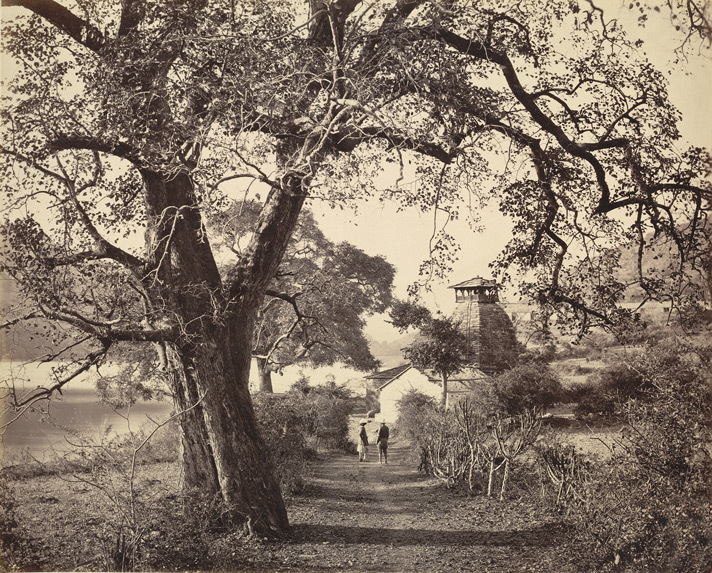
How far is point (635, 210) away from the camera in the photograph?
652cm

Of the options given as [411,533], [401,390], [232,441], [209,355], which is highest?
[209,355]

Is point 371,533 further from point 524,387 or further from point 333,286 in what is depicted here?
point 524,387

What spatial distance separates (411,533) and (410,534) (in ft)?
0.21

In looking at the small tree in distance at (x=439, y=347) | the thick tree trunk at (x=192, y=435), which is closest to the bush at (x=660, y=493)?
the thick tree trunk at (x=192, y=435)

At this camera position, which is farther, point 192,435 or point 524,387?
point 524,387

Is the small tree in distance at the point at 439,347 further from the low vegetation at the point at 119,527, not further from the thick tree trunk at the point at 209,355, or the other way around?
the thick tree trunk at the point at 209,355

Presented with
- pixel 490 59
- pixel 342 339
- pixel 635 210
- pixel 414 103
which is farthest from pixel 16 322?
pixel 342 339

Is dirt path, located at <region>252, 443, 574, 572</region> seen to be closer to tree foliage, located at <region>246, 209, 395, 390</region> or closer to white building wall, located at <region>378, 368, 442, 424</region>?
tree foliage, located at <region>246, 209, 395, 390</region>

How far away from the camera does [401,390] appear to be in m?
24.6

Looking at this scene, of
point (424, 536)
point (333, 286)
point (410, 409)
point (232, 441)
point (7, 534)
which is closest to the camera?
point (7, 534)

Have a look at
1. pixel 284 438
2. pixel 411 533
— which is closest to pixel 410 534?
pixel 411 533

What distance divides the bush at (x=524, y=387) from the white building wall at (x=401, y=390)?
3192 mm

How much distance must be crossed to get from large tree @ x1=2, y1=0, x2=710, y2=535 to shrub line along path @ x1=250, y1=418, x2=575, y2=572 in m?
0.76

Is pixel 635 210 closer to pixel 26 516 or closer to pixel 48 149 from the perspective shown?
pixel 48 149
